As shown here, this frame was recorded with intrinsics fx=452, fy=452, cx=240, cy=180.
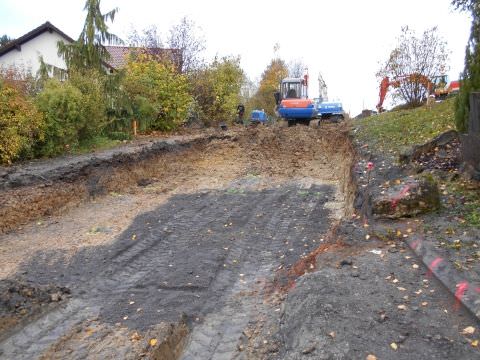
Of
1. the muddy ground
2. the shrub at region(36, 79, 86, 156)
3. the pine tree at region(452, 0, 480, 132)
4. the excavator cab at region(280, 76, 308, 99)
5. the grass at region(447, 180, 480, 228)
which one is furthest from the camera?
the excavator cab at region(280, 76, 308, 99)

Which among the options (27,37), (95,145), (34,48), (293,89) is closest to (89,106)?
(95,145)

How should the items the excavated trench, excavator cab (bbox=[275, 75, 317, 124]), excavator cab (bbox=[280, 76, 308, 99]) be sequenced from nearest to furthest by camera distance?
the excavated trench → excavator cab (bbox=[275, 75, 317, 124]) → excavator cab (bbox=[280, 76, 308, 99])

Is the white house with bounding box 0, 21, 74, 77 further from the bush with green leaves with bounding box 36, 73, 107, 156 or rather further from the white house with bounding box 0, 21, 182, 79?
the bush with green leaves with bounding box 36, 73, 107, 156

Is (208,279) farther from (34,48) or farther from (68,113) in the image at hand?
(34,48)

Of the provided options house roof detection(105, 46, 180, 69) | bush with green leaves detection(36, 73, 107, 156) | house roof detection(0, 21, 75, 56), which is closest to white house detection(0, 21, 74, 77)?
house roof detection(0, 21, 75, 56)

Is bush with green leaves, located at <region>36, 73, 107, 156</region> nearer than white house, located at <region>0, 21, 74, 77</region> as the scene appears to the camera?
Yes

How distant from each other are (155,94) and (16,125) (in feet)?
29.4

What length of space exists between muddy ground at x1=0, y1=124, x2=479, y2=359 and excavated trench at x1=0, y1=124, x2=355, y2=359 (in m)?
0.03

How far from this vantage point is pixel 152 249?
7496mm

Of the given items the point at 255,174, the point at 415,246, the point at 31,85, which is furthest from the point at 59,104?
the point at 415,246

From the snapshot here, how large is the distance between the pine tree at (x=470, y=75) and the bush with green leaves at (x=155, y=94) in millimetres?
13206

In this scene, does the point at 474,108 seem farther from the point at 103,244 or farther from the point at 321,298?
the point at 103,244

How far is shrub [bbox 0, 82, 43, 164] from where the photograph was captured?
1064cm

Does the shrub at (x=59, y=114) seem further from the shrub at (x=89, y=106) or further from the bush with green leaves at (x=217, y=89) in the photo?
the bush with green leaves at (x=217, y=89)
